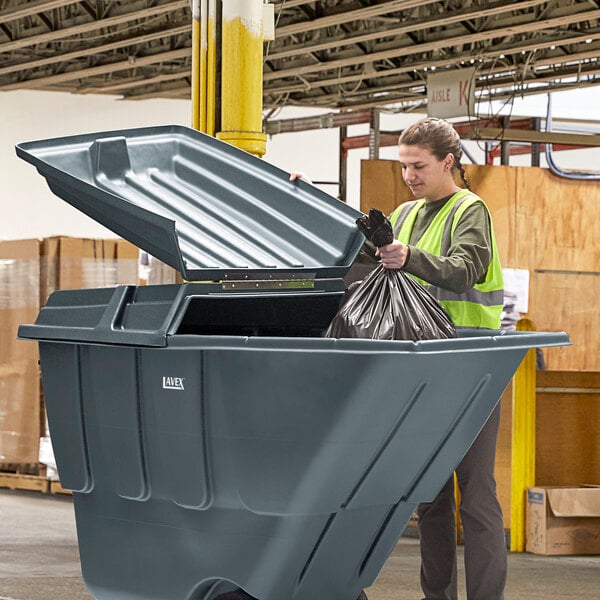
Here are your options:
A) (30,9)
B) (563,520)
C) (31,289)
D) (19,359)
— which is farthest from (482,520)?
(30,9)

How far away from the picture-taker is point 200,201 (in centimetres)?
356

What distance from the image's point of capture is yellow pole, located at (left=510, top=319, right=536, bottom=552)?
683cm

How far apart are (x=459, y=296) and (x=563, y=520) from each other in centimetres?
309

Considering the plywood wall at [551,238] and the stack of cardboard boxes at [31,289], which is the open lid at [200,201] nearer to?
the plywood wall at [551,238]

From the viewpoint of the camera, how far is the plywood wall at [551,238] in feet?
23.1

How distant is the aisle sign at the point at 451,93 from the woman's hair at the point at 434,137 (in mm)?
5523

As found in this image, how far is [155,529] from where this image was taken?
316 cm

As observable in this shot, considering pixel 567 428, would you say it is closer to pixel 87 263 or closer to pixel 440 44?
pixel 87 263

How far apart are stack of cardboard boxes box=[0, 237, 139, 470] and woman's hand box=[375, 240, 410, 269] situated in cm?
525

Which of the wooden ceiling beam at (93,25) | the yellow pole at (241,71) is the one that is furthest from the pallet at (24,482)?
the yellow pole at (241,71)

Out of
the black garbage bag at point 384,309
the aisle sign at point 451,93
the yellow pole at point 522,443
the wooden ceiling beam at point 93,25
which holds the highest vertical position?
the wooden ceiling beam at point 93,25

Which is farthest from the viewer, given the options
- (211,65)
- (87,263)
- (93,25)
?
(93,25)

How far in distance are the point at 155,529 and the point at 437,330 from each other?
0.94m

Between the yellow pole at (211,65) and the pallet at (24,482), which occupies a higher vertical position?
the yellow pole at (211,65)
